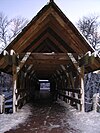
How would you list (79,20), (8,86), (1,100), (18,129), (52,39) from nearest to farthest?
(18,129), (1,100), (52,39), (8,86), (79,20)

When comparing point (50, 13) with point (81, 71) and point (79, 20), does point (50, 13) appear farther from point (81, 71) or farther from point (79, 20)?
point (79, 20)

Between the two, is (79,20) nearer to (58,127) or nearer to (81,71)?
(81,71)

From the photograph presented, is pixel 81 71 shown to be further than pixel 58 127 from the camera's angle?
Yes

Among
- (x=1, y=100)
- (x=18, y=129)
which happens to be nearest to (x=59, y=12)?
(x=1, y=100)

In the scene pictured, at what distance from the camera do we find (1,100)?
31.9ft

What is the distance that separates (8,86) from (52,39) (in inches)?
1098

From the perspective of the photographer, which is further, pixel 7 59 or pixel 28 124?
pixel 7 59

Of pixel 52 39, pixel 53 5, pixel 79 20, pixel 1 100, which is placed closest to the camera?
pixel 53 5

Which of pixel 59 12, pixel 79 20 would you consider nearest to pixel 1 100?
pixel 59 12

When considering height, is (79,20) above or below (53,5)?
above

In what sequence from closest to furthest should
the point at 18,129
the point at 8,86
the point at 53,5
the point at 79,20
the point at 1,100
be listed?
the point at 18,129 < the point at 53,5 < the point at 1,100 < the point at 8,86 < the point at 79,20

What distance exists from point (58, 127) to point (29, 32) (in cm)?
447

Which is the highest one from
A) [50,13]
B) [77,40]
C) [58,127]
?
[50,13]

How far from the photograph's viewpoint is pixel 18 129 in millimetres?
6262
